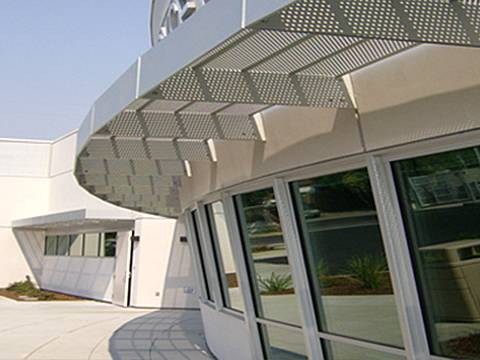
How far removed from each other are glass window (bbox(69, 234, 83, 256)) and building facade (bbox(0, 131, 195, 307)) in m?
0.05

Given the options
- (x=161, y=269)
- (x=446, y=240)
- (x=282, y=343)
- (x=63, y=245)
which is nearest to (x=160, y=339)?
(x=282, y=343)

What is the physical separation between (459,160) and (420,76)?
0.79 metres

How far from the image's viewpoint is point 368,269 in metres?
5.30

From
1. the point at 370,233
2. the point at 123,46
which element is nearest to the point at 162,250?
the point at 123,46

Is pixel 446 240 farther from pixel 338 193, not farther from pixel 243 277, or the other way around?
pixel 243 277

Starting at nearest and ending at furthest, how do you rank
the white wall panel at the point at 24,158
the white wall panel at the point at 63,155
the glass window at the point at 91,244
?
the glass window at the point at 91,244 → the white wall panel at the point at 63,155 → the white wall panel at the point at 24,158

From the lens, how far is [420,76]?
4207 millimetres

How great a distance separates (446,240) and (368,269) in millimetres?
1044

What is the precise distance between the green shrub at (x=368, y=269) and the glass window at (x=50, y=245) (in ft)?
89.5

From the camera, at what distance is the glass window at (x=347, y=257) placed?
16.9ft

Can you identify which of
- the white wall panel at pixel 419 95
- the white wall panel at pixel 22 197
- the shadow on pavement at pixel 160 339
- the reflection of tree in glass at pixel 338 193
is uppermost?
the white wall panel at pixel 22 197

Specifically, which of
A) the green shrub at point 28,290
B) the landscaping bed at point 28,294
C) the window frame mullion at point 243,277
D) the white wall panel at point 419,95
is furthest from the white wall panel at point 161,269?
the white wall panel at point 419,95

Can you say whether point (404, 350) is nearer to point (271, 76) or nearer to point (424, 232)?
point (424, 232)

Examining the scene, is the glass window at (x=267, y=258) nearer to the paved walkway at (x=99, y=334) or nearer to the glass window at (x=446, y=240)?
the glass window at (x=446, y=240)
